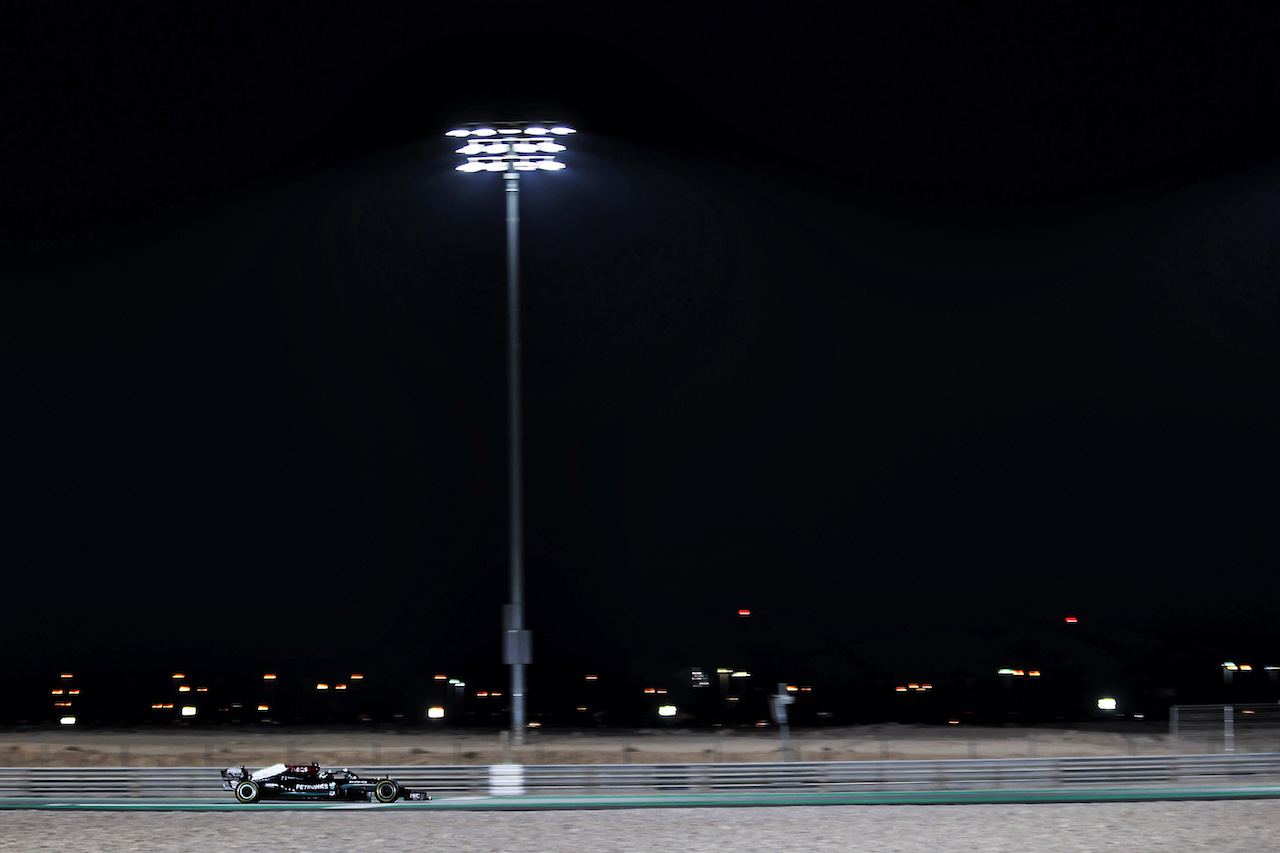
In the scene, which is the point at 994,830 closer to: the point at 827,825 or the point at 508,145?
the point at 827,825

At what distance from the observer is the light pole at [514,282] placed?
63.7 feet

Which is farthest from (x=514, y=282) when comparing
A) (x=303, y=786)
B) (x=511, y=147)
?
(x=303, y=786)

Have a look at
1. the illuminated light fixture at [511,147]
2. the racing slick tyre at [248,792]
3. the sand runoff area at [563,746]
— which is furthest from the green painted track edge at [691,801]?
the illuminated light fixture at [511,147]

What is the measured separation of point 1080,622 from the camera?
2847 inches

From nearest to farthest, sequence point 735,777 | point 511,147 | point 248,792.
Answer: point 248,792, point 735,777, point 511,147

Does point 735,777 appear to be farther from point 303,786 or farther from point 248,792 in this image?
point 248,792

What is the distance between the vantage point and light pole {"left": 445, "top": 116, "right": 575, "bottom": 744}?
19.4m

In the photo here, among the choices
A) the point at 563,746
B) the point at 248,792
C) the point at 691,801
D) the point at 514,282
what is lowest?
the point at 563,746

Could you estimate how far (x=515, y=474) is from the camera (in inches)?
778

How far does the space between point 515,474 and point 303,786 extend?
16.5 feet

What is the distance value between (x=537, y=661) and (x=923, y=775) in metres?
69.4

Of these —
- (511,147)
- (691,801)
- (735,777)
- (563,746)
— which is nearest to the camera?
(691,801)

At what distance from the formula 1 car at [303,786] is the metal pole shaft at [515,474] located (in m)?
2.45

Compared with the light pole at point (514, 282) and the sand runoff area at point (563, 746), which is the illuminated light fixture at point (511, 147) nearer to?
the light pole at point (514, 282)
